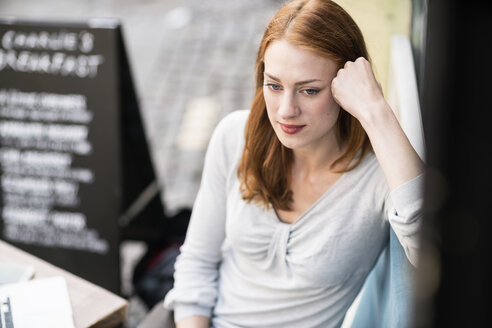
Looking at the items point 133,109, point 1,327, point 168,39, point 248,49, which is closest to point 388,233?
point 1,327

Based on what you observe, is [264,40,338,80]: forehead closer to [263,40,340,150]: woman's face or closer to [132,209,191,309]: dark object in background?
[263,40,340,150]: woman's face

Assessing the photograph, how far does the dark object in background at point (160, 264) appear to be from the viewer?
2.82 metres

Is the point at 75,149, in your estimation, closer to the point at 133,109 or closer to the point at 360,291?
the point at 133,109

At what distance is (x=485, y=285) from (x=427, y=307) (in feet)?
0.22

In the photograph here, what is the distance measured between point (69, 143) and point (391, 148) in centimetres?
180

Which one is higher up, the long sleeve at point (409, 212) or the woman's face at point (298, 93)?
the woman's face at point (298, 93)

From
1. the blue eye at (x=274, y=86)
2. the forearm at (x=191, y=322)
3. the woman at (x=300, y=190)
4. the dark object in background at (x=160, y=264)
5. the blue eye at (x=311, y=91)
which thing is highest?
the blue eye at (x=274, y=86)

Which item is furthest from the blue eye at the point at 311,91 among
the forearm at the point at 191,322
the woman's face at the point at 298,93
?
the forearm at the point at 191,322

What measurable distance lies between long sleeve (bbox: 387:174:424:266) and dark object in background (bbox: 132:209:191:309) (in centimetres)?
152

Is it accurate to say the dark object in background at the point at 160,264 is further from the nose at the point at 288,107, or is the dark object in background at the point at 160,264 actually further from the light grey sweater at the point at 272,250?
the nose at the point at 288,107

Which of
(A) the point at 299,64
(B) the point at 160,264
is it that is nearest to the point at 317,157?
(A) the point at 299,64

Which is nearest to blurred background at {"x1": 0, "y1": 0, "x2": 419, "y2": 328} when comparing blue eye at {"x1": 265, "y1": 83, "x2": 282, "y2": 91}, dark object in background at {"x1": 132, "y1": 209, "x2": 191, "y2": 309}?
dark object in background at {"x1": 132, "y1": 209, "x2": 191, "y2": 309}

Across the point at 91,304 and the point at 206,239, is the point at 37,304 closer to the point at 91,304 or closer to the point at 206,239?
the point at 91,304

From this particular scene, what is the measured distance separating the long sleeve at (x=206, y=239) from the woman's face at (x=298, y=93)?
9.8 inches
